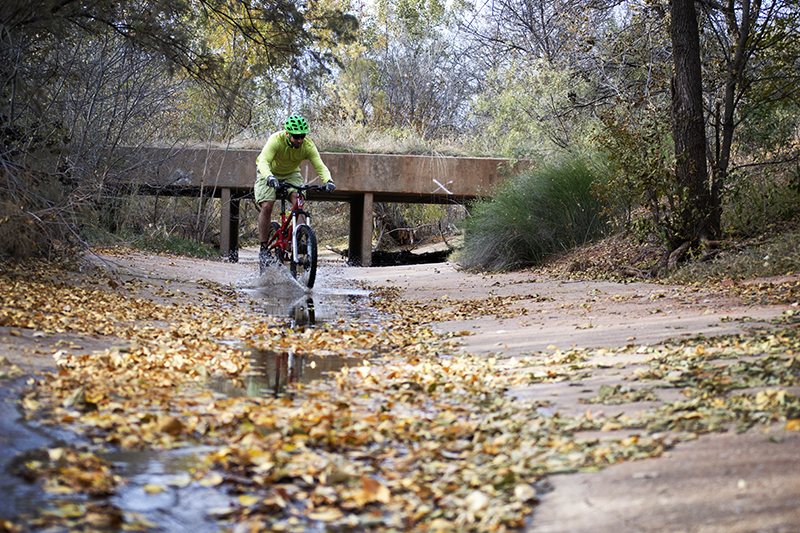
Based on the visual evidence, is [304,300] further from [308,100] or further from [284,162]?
[308,100]

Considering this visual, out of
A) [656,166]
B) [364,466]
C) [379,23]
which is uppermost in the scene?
[379,23]

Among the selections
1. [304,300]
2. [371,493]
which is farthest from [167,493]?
[304,300]

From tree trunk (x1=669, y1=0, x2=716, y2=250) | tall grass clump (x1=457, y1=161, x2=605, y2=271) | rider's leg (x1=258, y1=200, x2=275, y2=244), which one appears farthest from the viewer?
tall grass clump (x1=457, y1=161, x2=605, y2=271)

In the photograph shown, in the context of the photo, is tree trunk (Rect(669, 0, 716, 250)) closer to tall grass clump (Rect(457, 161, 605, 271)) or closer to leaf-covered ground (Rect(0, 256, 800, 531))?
tall grass clump (Rect(457, 161, 605, 271))

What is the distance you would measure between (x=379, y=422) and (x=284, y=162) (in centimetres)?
652

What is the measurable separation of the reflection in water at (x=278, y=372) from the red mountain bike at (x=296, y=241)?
3849 mm

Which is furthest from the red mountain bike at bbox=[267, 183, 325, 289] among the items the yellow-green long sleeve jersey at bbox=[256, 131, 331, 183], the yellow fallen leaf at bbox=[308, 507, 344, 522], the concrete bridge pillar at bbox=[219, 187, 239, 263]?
the concrete bridge pillar at bbox=[219, 187, 239, 263]

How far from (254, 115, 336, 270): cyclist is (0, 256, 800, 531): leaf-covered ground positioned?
4.22m

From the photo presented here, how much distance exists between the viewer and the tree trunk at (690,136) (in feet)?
26.6

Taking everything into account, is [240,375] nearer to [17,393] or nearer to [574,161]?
[17,393]

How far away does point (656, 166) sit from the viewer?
8352mm

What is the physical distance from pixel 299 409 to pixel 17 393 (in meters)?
1.12

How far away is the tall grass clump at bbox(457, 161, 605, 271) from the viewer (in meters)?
11.0

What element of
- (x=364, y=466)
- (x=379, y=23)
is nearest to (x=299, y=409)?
(x=364, y=466)
